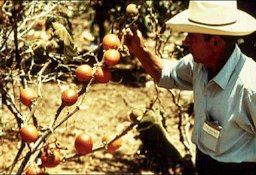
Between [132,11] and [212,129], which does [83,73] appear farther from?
[212,129]

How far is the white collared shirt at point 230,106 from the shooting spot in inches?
103

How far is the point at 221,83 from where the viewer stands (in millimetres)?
2670

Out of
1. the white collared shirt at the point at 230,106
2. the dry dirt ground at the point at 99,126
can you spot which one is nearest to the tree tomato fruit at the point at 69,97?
the white collared shirt at the point at 230,106

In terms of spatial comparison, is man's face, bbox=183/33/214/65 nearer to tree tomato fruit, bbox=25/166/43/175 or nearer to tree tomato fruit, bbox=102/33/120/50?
tree tomato fruit, bbox=102/33/120/50

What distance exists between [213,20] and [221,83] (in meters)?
0.36

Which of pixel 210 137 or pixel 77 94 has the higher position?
pixel 77 94

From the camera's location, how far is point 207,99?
9.23 feet

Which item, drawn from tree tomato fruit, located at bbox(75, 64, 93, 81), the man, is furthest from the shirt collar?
tree tomato fruit, located at bbox(75, 64, 93, 81)

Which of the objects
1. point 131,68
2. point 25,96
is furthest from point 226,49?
point 131,68

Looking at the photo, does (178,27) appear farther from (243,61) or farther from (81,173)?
(81,173)

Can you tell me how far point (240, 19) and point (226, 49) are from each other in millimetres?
181

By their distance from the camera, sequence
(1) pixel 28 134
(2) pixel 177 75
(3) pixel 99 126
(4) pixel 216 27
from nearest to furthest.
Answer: (4) pixel 216 27, (1) pixel 28 134, (2) pixel 177 75, (3) pixel 99 126

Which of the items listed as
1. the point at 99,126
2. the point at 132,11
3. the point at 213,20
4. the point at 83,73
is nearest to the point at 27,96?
the point at 83,73

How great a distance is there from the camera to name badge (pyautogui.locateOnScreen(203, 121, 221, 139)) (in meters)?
2.71
